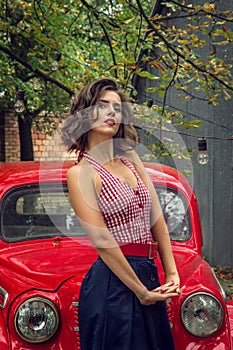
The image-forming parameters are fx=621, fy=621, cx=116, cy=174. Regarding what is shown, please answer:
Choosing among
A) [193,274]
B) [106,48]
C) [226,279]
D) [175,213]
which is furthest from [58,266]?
[106,48]

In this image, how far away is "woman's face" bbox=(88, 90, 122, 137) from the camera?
2.73 metres

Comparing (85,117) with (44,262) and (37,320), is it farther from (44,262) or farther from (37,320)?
(44,262)

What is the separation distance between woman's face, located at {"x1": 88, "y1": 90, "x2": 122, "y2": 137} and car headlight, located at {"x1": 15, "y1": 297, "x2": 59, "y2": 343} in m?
1.14

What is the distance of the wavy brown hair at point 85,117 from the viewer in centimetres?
274

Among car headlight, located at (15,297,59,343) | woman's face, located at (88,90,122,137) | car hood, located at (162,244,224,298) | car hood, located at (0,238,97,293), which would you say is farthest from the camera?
car hood, located at (0,238,97,293)

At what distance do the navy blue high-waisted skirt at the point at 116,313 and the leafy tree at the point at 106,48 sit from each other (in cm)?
269

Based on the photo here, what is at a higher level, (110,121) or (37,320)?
(110,121)

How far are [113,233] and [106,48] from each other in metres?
11.0

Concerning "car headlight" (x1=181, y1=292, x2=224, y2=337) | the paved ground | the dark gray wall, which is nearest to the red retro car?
"car headlight" (x1=181, y1=292, x2=224, y2=337)

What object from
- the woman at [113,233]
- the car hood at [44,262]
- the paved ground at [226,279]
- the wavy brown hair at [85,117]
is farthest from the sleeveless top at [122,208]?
the paved ground at [226,279]

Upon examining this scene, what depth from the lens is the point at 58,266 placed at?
381 cm

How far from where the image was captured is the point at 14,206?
4.52 m

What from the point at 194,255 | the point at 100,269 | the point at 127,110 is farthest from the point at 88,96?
the point at 194,255

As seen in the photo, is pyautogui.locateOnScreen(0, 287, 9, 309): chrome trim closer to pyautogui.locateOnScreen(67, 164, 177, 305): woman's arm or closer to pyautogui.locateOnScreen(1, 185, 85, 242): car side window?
pyautogui.locateOnScreen(1, 185, 85, 242): car side window
